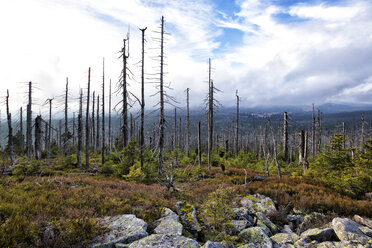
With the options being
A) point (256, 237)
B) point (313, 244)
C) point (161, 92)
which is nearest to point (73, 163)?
point (161, 92)

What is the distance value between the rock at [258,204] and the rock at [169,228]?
4364 mm

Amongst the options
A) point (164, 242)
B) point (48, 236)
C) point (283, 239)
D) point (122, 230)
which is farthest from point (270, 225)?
point (48, 236)

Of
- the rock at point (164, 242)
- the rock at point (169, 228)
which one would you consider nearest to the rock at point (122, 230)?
the rock at point (164, 242)

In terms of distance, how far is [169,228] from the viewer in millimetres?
5648

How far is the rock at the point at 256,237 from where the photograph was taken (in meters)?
5.36

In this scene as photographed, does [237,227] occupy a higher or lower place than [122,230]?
lower

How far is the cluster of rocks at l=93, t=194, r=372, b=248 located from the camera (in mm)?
4777

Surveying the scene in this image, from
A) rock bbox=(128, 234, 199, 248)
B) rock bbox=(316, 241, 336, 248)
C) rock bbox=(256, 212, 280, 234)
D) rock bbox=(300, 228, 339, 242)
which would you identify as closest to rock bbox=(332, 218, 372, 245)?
rock bbox=(300, 228, 339, 242)

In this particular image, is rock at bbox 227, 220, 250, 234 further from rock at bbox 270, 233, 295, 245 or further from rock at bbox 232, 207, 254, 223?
rock at bbox 270, 233, 295, 245

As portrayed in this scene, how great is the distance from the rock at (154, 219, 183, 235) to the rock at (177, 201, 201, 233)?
2.19 feet

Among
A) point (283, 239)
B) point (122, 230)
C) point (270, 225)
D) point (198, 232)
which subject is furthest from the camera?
point (270, 225)

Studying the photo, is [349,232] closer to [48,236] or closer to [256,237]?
[256,237]

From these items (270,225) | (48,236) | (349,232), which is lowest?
(270,225)

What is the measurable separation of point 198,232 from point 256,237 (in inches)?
77.2
